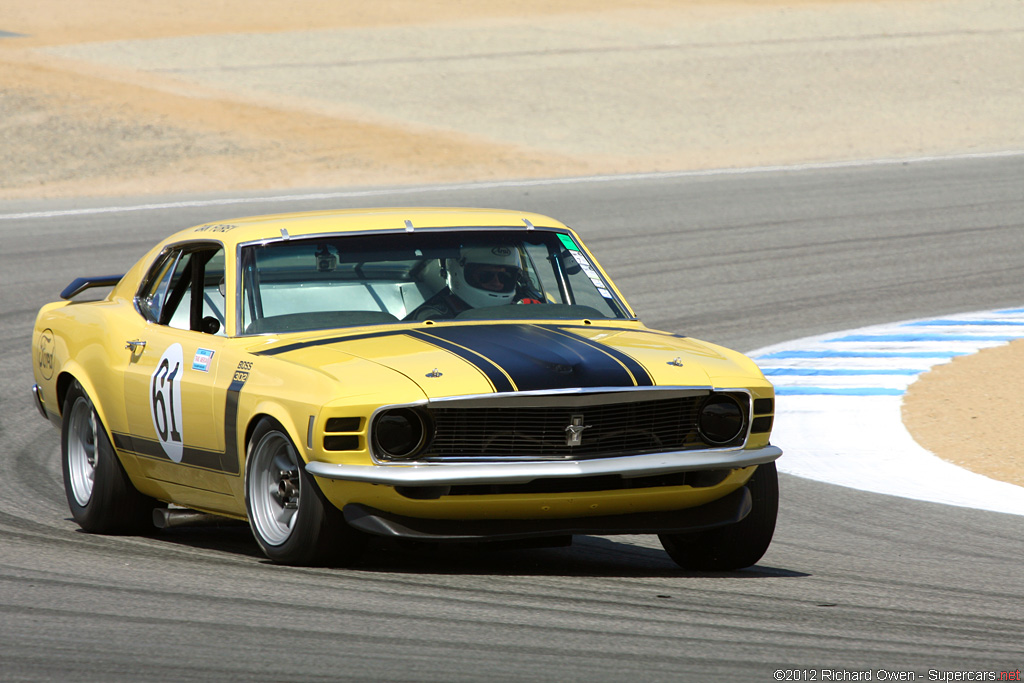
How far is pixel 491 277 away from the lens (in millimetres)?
6555

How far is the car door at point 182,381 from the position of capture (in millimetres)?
6008

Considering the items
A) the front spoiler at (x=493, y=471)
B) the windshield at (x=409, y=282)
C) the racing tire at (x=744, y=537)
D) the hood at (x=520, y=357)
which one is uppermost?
the windshield at (x=409, y=282)

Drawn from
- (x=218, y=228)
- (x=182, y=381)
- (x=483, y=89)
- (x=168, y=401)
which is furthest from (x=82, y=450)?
(x=483, y=89)

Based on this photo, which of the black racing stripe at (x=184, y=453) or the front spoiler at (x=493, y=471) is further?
the black racing stripe at (x=184, y=453)

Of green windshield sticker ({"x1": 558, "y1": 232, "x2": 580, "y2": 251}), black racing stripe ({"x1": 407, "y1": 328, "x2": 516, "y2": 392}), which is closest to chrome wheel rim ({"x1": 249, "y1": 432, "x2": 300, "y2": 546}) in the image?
black racing stripe ({"x1": 407, "y1": 328, "x2": 516, "y2": 392})

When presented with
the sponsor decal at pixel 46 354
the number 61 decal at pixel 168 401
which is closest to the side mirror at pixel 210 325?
the number 61 decal at pixel 168 401

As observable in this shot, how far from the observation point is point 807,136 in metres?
32.6

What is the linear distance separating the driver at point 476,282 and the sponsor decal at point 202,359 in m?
0.86

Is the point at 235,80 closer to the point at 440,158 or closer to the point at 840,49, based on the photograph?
the point at 440,158

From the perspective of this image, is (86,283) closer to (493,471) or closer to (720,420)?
(493,471)

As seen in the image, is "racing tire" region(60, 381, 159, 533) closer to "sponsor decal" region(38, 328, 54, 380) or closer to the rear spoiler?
"sponsor decal" region(38, 328, 54, 380)

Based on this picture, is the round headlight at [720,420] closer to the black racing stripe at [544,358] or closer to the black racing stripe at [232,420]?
the black racing stripe at [544,358]

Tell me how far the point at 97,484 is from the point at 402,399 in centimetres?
205

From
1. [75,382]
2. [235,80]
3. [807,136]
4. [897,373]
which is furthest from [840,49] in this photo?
[75,382]
